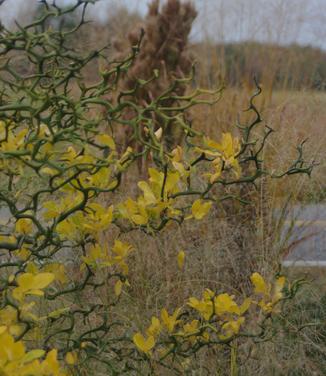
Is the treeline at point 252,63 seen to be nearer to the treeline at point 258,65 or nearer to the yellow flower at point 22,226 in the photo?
the treeline at point 258,65

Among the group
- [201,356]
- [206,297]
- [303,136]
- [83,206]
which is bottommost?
[201,356]

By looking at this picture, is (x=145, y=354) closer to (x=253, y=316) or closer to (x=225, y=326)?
→ (x=225, y=326)

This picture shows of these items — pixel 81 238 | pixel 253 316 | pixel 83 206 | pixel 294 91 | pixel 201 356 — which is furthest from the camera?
pixel 294 91

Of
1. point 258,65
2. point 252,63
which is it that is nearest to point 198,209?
point 258,65

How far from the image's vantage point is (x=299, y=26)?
593 cm

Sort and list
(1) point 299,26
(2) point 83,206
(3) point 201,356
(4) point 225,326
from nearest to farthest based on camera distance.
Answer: (2) point 83,206 < (4) point 225,326 < (3) point 201,356 < (1) point 299,26

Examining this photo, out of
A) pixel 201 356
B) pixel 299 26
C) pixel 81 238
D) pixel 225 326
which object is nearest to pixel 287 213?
pixel 201 356

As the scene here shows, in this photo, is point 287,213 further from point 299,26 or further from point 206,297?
point 299,26

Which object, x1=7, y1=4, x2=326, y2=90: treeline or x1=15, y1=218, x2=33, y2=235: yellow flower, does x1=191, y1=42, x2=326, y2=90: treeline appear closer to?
x1=7, y1=4, x2=326, y2=90: treeline

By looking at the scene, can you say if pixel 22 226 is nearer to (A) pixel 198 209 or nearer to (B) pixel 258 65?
(A) pixel 198 209

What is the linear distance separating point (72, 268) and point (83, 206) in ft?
4.58

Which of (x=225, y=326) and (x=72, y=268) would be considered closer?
(x=225, y=326)

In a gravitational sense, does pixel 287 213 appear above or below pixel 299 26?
below

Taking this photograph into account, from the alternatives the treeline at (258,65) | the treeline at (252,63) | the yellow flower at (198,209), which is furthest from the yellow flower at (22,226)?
the treeline at (258,65)
